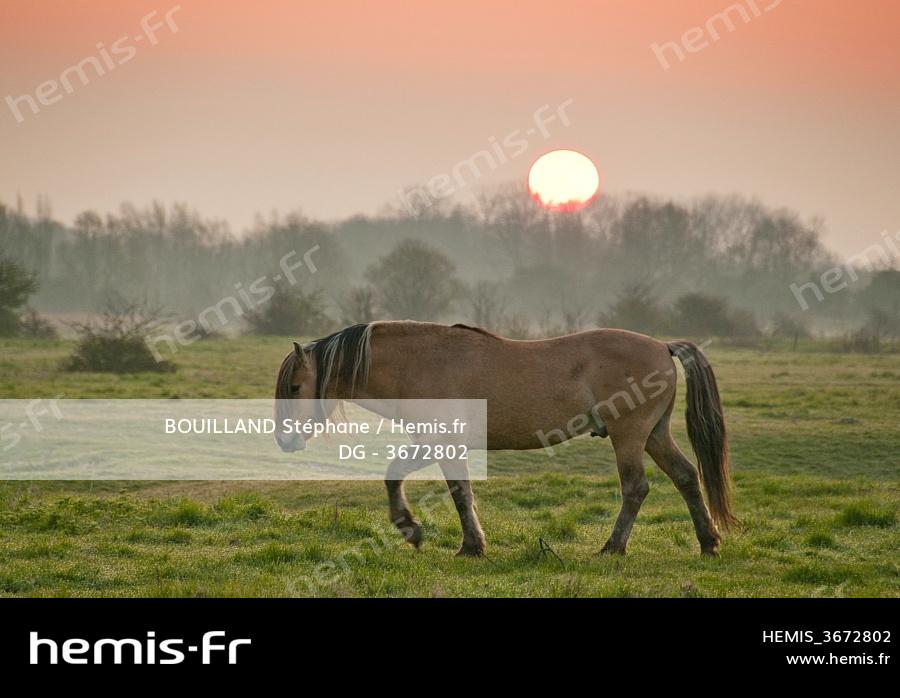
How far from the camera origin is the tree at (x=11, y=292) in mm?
36688

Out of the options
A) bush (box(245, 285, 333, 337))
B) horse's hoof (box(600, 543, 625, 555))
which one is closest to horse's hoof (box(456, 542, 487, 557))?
horse's hoof (box(600, 543, 625, 555))

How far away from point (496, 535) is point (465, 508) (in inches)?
36.0

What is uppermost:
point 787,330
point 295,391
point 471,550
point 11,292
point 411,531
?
point 11,292

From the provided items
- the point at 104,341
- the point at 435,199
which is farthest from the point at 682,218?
the point at 104,341

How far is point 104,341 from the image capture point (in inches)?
985

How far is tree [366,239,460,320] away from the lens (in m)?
58.3

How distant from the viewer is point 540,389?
25.7ft

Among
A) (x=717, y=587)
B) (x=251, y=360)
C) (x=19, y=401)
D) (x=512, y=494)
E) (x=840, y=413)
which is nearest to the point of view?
(x=717, y=587)

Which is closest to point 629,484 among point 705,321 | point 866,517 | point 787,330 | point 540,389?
point 540,389

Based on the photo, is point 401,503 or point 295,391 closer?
point 401,503

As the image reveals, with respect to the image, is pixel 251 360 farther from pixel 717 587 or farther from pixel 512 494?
pixel 717 587

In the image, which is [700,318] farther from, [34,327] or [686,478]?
[686,478]

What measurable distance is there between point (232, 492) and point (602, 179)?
82.4m

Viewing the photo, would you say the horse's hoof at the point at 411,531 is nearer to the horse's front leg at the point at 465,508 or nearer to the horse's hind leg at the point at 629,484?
the horse's front leg at the point at 465,508
